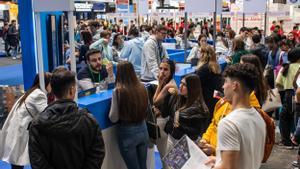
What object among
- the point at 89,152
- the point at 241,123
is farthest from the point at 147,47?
the point at 241,123

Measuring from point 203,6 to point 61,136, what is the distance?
192 inches

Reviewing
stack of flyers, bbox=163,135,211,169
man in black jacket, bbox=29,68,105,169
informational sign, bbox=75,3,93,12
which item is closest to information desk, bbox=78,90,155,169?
man in black jacket, bbox=29,68,105,169

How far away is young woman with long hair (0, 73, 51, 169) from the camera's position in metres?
3.32

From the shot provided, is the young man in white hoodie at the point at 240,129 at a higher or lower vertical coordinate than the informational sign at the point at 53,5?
lower

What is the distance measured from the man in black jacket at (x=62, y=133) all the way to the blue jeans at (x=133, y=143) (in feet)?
3.56

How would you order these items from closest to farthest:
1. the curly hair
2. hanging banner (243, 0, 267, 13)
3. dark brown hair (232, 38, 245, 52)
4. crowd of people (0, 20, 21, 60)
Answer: the curly hair < dark brown hair (232, 38, 245, 52) < hanging banner (243, 0, 267, 13) < crowd of people (0, 20, 21, 60)

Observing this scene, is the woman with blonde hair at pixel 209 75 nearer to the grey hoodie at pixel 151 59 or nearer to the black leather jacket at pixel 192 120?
the grey hoodie at pixel 151 59

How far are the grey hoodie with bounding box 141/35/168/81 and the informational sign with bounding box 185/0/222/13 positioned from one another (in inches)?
48.3

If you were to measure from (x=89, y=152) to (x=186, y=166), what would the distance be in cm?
63

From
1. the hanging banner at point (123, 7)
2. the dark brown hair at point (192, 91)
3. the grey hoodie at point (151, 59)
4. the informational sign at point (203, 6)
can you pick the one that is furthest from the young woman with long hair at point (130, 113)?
the hanging banner at point (123, 7)

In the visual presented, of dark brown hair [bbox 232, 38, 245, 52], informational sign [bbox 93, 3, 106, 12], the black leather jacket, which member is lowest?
the black leather jacket

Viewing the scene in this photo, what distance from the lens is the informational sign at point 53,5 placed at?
2939 mm

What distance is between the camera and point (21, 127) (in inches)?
134

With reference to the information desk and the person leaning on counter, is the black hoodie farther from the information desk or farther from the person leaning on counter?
the person leaning on counter
